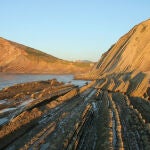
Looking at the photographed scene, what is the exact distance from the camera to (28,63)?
463 ft

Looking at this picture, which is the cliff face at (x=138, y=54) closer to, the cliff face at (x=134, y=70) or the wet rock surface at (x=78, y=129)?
the cliff face at (x=134, y=70)

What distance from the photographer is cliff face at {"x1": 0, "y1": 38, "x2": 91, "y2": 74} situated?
13725cm

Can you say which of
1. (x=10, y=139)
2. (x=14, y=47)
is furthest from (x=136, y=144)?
(x=14, y=47)

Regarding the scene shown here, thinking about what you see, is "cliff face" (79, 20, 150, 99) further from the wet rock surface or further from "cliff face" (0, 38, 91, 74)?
"cliff face" (0, 38, 91, 74)

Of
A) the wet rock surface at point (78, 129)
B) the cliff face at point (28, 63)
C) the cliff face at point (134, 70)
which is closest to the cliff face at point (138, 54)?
the cliff face at point (134, 70)

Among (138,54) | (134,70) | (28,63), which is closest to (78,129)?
(134,70)

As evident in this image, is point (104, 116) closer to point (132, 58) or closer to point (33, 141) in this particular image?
point (33, 141)

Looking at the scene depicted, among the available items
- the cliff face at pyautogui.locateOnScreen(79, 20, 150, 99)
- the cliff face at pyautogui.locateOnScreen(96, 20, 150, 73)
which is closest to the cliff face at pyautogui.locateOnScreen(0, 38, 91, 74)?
the cliff face at pyautogui.locateOnScreen(79, 20, 150, 99)

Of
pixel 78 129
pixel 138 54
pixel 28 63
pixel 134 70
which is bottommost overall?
pixel 78 129

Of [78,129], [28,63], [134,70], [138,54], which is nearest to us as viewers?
[78,129]

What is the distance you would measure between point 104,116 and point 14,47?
13286 cm

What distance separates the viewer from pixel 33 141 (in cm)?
1400

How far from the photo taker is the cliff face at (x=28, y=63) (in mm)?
137250

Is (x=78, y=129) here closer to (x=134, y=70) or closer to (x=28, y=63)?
(x=134, y=70)
